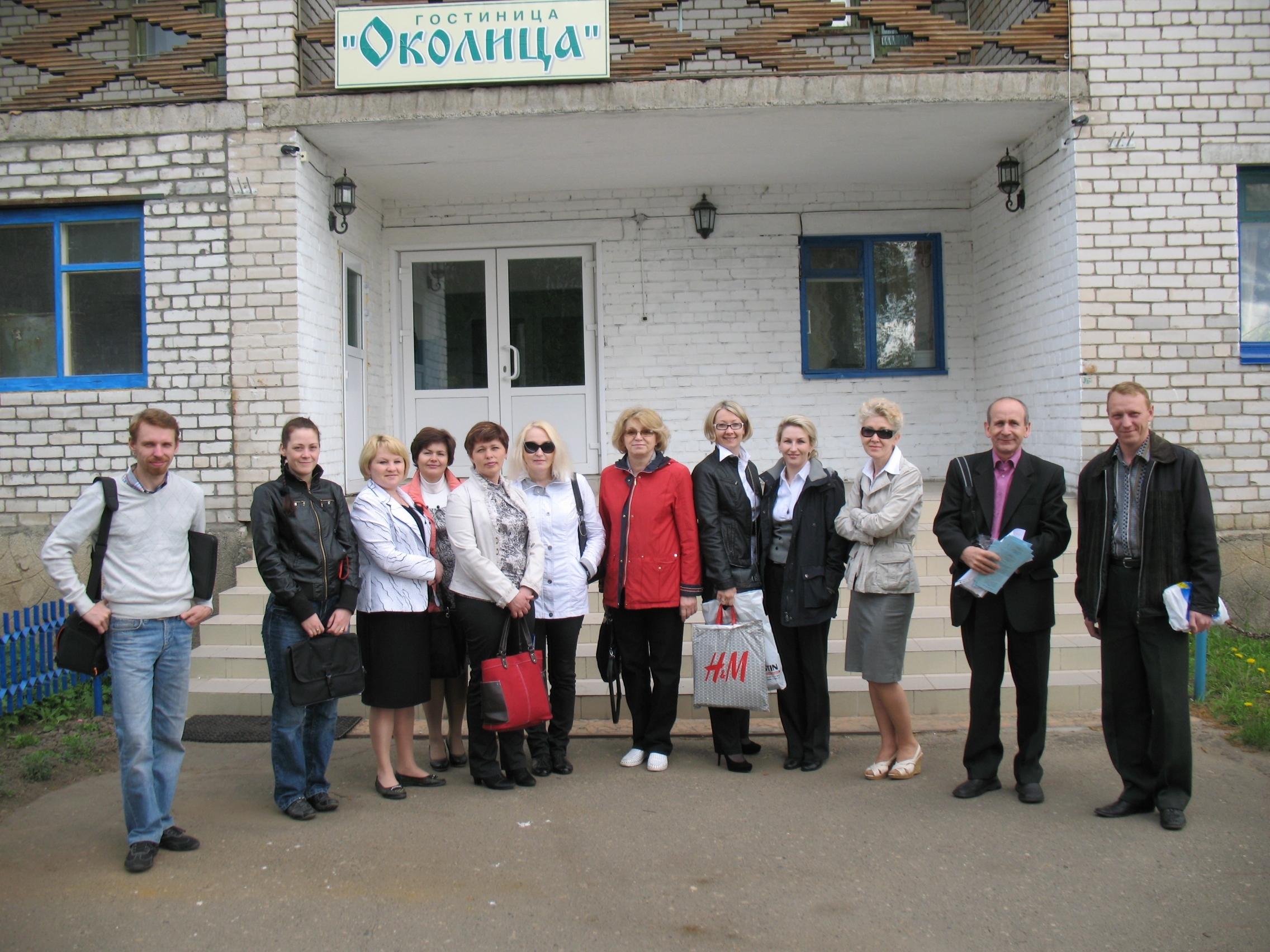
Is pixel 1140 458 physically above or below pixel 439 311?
below

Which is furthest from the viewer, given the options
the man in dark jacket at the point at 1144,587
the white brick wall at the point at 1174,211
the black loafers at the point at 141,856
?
the white brick wall at the point at 1174,211

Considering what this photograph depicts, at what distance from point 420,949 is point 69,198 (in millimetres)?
6926

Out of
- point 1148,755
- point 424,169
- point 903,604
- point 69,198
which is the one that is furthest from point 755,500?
point 69,198

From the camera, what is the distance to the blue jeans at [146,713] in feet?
12.2

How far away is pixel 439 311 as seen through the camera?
9.53 meters

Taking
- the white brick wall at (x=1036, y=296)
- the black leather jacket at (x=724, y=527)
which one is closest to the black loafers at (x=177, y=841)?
the black leather jacket at (x=724, y=527)

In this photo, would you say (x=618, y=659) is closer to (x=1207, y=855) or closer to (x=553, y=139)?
(x=1207, y=855)

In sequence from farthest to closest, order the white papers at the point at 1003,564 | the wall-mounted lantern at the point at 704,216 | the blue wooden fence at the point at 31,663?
the wall-mounted lantern at the point at 704,216 → the blue wooden fence at the point at 31,663 → the white papers at the point at 1003,564

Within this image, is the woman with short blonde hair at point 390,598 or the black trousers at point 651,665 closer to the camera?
the woman with short blonde hair at point 390,598

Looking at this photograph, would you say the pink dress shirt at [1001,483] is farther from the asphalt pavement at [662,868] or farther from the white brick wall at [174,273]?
the white brick wall at [174,273]

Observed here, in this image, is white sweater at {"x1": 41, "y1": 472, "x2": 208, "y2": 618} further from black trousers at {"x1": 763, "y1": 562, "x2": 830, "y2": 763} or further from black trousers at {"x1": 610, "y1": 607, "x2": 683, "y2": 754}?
black trousers at {"x1": 763, "y1": 562, "x2": 830, "y2": 763}

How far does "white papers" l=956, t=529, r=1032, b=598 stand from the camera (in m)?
4.11

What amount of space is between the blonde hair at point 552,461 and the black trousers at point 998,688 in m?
2.02

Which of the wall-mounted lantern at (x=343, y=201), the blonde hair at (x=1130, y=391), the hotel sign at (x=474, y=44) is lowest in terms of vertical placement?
the blonde hair at (x=1130, y=391)
